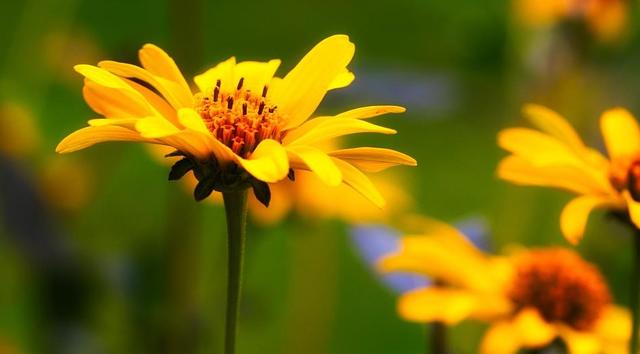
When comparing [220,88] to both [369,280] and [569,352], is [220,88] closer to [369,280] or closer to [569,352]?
[569,352]

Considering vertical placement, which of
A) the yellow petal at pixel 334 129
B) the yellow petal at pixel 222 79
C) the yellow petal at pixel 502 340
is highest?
the yellow petal at pixel 222 79

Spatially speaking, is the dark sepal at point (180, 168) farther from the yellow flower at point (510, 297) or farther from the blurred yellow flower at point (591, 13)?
the blurred yellow flower at point (591, 13)

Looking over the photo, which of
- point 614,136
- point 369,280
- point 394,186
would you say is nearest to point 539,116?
point 614,136

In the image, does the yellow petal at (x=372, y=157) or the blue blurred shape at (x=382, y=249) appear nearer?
the yellow petal at (x=372, y=157)

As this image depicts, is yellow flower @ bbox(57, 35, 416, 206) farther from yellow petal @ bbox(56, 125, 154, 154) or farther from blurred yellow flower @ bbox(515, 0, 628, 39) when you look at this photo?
blurred yellow flower @ bbox(515, 0, 628, 39)

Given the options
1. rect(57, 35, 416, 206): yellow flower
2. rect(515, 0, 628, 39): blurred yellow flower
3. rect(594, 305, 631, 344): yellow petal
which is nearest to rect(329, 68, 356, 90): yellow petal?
rect(57, 35, 416, 206): yellow flower

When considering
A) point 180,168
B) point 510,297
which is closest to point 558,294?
point 510,297

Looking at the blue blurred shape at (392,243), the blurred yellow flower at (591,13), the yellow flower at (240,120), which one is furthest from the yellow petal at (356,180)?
the blurred yellow flower at (591,13)
